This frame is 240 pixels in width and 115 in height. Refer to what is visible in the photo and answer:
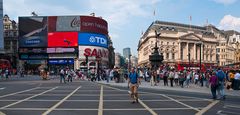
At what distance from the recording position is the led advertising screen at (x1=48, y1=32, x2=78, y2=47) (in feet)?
385

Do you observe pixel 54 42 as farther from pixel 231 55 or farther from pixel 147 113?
pixel 147 113

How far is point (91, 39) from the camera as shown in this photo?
12169 centimetres

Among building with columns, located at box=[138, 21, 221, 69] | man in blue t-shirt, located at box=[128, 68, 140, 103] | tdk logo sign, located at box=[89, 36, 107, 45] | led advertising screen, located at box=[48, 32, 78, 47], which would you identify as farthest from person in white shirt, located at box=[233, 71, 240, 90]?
building with columns, located at box=[138, 21, 221, 69]

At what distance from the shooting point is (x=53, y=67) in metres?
122

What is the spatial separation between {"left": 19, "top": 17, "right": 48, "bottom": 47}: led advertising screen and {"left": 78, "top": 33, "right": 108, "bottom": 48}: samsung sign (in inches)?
454

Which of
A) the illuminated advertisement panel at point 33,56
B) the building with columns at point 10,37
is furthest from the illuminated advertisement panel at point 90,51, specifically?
the building with columns at point 10,37

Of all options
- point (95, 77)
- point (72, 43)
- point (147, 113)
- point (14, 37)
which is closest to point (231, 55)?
point (72, 43)

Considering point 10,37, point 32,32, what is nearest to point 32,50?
point 32,32

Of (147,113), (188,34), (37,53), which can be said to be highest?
(188,34)

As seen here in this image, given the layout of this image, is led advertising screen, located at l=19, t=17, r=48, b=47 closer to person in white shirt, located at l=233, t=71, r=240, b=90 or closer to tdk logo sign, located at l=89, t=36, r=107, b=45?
tdk logo sign, located at l=89, t=36, r=107, b=45

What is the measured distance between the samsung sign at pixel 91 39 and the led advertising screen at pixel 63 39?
1659 mm

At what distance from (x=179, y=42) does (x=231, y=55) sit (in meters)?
32.3

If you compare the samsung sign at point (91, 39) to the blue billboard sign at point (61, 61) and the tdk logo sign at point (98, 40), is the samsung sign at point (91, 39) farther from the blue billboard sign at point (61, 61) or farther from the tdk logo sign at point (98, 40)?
the blue billboard sign at point (61, 61)

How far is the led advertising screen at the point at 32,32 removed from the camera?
116m
